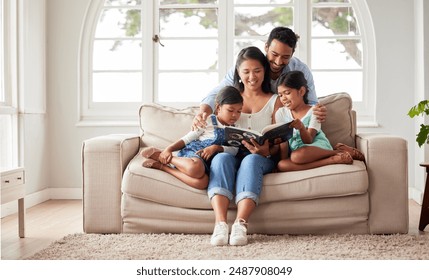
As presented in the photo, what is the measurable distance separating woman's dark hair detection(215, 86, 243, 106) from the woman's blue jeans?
0.94 ft

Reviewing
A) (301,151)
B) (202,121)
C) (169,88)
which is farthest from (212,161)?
(169,88)

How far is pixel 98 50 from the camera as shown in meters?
5.18

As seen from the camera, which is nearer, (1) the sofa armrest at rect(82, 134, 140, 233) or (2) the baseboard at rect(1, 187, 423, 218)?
(1) the sofa armrest at rect(82, 134, 140, 233)

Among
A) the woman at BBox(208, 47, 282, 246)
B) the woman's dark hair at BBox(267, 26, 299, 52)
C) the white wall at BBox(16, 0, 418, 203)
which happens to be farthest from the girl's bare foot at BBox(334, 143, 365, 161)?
the white wall at BBox(16, 0, 418, 203)

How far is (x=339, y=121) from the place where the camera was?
365 centimetres

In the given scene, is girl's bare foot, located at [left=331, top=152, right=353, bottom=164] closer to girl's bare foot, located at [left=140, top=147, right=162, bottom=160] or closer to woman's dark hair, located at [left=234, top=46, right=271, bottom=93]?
woman's dark hair, located at [left=234, top=46, right=271, bottom=93]

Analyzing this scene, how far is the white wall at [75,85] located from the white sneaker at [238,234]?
89.9 inches

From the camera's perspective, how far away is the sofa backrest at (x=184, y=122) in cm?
364

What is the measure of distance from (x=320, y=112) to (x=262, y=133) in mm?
434

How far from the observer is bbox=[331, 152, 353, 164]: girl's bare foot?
3244mm

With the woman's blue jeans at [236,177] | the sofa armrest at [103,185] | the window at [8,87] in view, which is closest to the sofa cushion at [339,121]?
the woman's blue jeans at [236,177]

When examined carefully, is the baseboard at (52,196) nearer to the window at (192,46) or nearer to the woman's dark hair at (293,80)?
the window at (192,46)

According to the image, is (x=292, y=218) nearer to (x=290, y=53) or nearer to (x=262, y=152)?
(x=262, y=152)

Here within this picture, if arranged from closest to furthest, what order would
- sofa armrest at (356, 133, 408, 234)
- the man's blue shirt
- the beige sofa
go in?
the beige sofa → sofa armrest at (356, 133, 408, 234) → the man's blue shirt
